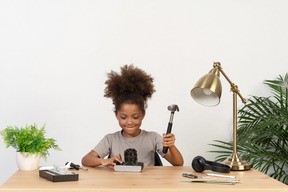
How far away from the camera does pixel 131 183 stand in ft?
6.49

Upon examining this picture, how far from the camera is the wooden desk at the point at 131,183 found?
1871 mm

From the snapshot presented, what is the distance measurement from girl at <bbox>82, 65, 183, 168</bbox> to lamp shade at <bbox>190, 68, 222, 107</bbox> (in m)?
0.38

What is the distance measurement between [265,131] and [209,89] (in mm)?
1421

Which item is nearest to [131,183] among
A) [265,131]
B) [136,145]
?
[136,145]

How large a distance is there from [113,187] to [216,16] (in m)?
2.62

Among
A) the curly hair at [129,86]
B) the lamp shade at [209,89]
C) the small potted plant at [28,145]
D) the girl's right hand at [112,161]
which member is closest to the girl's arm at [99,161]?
the girl's right hand at [112,161]

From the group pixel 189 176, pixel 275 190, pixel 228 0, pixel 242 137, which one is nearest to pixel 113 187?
pixel 189 176

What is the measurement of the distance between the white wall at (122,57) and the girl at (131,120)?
1.08m

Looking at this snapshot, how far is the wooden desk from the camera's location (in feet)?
6.14

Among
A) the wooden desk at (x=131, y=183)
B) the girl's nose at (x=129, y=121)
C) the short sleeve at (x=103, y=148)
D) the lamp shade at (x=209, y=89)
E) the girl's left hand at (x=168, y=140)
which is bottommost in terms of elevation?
the wooden desk at (x=131, y=183)

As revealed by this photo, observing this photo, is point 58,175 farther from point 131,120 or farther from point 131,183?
point 131,120

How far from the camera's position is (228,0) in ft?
13.3

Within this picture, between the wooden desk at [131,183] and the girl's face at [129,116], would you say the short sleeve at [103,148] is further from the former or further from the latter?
the wooden desk at [131,183]

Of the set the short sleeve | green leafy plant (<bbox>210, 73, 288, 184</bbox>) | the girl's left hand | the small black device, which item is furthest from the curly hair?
green leafy plant (<bbox>210, 73, 288, 184</bbox>)
